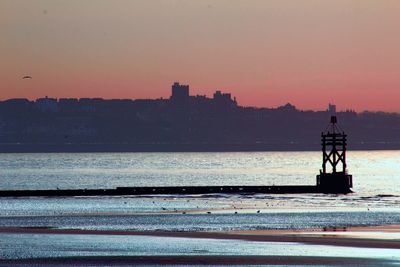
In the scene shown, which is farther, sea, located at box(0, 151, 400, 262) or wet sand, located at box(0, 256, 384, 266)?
sea, located at box(0, 151, 400, 262)

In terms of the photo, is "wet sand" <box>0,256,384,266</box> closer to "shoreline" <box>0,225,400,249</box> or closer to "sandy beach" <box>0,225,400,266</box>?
"sandy beach" <box>0,225,400,266</box>

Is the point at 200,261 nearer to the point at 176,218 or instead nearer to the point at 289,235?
the point at 289,235

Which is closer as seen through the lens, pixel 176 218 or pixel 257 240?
pixel 257 240

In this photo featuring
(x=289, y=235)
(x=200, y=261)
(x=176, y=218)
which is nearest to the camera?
(x=200, y=261)

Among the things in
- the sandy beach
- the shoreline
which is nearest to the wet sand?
the sandy beach

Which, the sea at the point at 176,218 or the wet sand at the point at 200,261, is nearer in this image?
the wet sand at the point at 200,261

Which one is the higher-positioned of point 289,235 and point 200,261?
point 289,235

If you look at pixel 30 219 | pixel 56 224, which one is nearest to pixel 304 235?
pixel 56 224

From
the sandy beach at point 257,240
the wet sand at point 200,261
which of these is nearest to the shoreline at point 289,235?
the sandy beach at point 257,240

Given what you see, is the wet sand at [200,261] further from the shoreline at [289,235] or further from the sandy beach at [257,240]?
the shoreline at [289,235]

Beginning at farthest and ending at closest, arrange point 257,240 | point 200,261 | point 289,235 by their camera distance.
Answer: point 289,235 < point 257,240 < point 200,261

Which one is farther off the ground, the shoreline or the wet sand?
the shoreline

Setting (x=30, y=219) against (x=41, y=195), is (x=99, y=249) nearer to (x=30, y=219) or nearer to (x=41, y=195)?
(x=30, y=219)

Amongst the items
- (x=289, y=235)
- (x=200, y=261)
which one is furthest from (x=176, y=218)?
(x=200, y=261)
